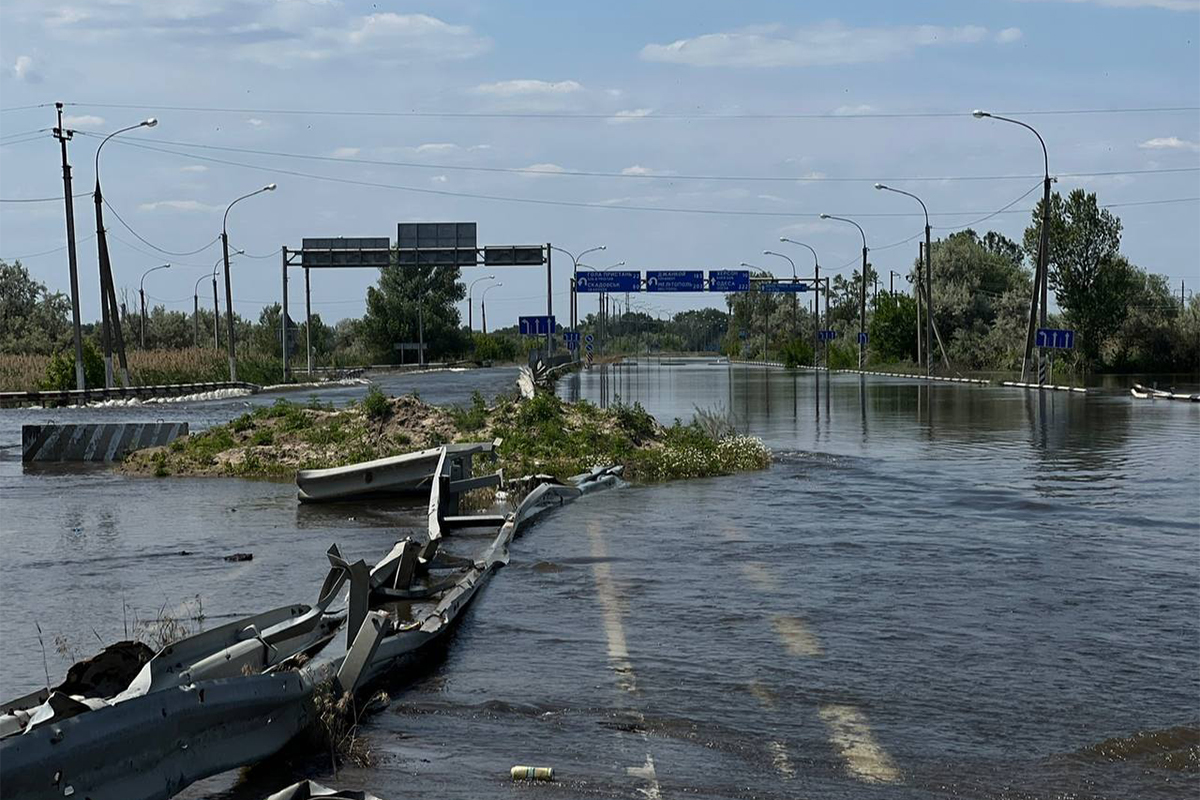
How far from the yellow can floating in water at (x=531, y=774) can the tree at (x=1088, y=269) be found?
243ft

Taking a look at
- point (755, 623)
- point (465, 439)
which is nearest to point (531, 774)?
point (755, 623)

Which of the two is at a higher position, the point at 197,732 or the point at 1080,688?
the point at 197,732

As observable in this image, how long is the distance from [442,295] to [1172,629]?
13399cm

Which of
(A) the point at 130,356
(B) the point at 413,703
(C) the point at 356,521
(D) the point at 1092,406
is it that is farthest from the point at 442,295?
(B) the point at 413,703

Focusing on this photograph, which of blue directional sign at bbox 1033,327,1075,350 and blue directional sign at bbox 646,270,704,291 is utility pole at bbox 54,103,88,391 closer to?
blue directional sign at bbox 1033,327,1075,350

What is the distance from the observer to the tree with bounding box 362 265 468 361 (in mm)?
139125

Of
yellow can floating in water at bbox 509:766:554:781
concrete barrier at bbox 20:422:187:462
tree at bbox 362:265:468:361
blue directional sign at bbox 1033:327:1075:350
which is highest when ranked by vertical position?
tree at bbox 362:265:468:361

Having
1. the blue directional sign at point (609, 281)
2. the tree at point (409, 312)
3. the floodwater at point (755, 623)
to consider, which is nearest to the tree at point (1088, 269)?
the blue directional sign at point (609, 281)

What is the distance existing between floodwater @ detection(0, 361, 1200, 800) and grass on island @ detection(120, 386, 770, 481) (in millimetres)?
1246

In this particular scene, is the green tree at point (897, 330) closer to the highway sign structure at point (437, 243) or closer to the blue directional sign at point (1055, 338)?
the highway sign structure at point (437, 243)

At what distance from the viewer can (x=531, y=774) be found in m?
6.50

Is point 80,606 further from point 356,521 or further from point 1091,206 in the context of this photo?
point 1091,206

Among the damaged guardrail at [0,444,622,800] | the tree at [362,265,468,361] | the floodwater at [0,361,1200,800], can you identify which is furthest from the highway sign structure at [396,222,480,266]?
the damaged guardrail at [0,444,622,800]

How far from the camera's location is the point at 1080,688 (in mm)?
8227
